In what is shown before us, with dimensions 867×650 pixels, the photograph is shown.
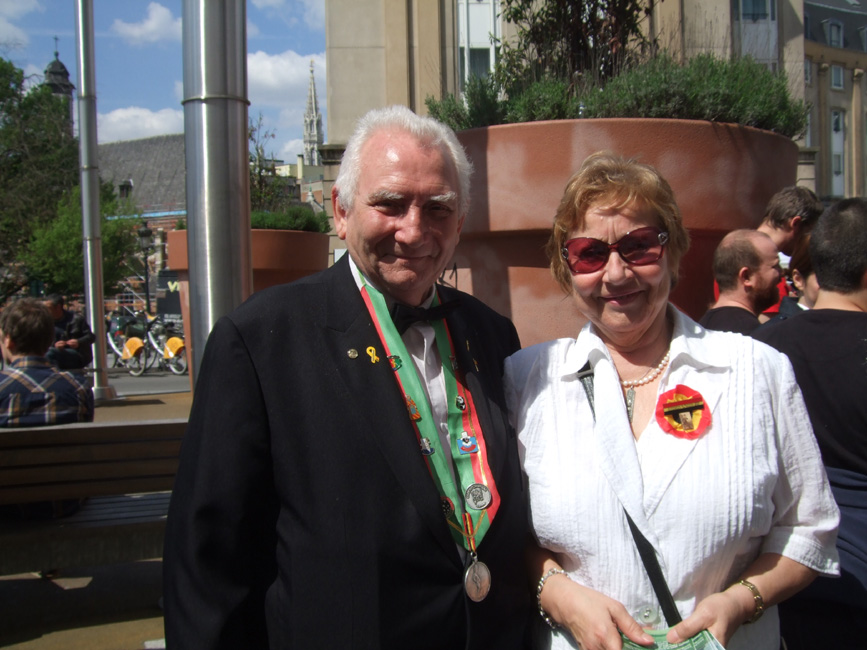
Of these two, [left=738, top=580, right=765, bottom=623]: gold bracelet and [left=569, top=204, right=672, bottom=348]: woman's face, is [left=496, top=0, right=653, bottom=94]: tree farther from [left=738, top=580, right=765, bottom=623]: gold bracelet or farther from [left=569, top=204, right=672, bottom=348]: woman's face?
[left=738, top=580, right=765, bottom=623]: gold bracelet

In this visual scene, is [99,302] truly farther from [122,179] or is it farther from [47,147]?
[122,179]

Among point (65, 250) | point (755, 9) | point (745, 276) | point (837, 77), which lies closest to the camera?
point (745, 276)

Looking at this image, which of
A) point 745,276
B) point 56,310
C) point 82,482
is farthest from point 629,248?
point 56,310

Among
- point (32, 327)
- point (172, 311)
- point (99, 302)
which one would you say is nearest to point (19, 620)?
point (32, 327)

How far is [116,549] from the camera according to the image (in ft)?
13.4

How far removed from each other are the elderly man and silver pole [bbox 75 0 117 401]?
422 inches

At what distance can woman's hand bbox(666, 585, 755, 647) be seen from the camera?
1764 mm

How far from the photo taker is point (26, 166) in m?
42.6

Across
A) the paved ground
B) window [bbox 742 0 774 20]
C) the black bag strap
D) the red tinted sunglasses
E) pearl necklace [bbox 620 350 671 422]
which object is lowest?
the paved ground

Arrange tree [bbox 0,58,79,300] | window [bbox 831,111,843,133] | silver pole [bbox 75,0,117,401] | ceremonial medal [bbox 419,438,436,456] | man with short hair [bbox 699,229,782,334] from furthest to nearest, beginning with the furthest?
window [bbox 831,111,843,133] → tree [bbox 0,58,79,300] → silver pole [bbox 75,0,117,401] → man with short hair [bbox 699,229,782,334] → ceremonial medal [bbox 419,438,436,456]

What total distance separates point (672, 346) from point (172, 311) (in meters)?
36.1

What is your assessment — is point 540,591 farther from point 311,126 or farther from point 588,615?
point 311,126

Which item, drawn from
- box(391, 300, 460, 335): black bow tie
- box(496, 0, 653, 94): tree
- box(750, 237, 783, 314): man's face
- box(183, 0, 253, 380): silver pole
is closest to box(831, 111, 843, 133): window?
box(496, 0, 653, 94): tree

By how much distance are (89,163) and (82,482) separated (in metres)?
8.97
